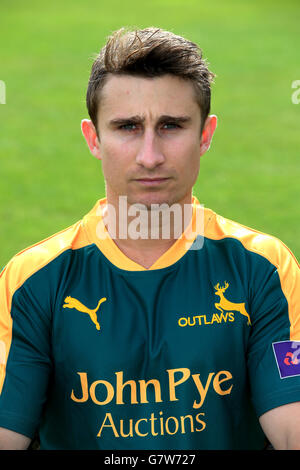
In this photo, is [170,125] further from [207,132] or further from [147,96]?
[207,132]

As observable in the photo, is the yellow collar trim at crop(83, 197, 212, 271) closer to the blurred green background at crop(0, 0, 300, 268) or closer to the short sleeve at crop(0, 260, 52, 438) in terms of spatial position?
the short sleeve at crop(0, 260, 52, 438)

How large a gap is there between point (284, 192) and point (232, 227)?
19.8 feet

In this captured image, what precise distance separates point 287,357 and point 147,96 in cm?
102

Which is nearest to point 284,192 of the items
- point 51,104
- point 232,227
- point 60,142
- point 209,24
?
point 60,142

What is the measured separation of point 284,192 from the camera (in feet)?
29.3

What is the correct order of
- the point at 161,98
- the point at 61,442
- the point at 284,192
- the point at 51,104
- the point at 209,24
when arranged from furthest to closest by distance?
the point at 209,24
the point at 51,104
the point at 284,192
the point at 61,442
the point at 161,98

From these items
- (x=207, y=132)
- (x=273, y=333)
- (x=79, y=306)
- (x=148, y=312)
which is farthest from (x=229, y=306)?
(x=207, y=132)

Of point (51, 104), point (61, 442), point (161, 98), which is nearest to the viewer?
point (161, 98)

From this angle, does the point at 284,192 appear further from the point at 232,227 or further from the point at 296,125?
the point at 232,227

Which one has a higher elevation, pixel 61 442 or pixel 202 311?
pixel 202 311

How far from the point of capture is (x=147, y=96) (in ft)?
8.86

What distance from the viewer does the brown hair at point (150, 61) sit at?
2.73m

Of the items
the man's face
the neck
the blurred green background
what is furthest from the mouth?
the blurred green background

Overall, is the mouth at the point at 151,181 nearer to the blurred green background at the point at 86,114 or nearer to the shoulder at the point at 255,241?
the shoulder at the point at 255,241
